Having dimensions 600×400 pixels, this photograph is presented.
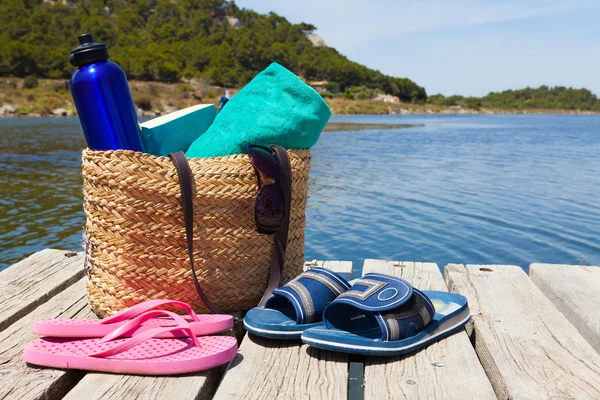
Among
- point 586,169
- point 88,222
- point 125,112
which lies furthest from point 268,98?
point 586,169

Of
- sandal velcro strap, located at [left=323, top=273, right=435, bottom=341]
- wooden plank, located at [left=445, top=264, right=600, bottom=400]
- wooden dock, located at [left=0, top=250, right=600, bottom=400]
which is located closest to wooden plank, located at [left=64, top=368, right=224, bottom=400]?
wooden dock, located at [left=0, top=250, right=600, bottom=400]

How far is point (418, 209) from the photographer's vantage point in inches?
328

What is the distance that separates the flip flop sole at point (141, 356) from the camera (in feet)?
5.66

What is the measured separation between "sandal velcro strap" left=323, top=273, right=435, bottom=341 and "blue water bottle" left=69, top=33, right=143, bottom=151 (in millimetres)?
1076

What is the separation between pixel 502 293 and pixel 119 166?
1.79 meters

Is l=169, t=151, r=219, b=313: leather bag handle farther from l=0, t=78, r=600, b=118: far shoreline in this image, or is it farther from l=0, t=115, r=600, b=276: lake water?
l=0, t=78, r=600, b=118: far shoreline

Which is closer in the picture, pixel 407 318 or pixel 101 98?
pixel 407 318

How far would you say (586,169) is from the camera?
529 inches

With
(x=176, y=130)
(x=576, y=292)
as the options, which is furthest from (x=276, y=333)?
(x=576, y=292)

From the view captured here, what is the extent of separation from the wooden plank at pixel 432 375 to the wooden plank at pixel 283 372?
0.34 ft

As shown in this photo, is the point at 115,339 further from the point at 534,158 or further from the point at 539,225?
the point at 534,158

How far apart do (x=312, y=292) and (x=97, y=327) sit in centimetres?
77

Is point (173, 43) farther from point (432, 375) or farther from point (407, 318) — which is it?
point (432, 375)

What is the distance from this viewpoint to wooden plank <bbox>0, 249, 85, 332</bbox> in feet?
8.02
